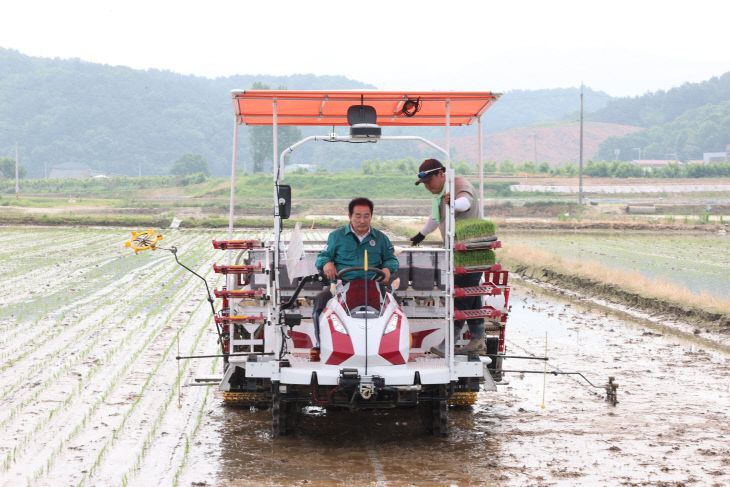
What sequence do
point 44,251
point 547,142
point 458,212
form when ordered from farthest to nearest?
point 547,142 < point 44,251 < point 458,212

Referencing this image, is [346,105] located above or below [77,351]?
above

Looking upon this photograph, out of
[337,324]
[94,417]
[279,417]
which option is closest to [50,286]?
[94,417]

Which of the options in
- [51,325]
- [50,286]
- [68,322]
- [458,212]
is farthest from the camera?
[50,286]

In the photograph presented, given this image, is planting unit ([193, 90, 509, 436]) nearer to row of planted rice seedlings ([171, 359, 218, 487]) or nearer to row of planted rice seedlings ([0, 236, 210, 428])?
row of planted rice seedlings ([171, 359, 218, 487])

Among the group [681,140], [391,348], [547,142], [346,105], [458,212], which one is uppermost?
[547,142]

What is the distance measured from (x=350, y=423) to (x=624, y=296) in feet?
35.6

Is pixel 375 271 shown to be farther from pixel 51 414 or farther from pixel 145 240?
pixel 51 414

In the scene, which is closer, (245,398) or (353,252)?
(353,252)

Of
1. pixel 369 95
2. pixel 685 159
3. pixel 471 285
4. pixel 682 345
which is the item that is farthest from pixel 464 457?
pixel 685 159

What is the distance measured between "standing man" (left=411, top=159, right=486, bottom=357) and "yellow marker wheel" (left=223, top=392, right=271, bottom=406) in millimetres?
1746

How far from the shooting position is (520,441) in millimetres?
7648

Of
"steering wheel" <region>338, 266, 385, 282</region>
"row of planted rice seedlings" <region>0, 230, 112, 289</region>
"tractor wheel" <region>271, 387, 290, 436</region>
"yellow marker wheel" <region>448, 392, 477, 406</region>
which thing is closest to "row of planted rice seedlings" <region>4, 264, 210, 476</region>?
"tractor wheel" <region>271, 387, 290, 436</region>

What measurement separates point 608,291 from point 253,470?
1346 cm

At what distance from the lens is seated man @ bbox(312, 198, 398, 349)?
7703 millimetres
